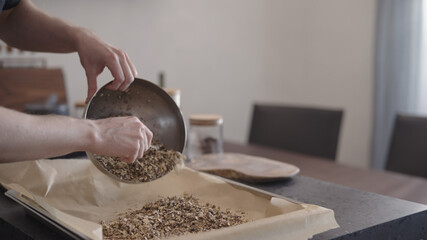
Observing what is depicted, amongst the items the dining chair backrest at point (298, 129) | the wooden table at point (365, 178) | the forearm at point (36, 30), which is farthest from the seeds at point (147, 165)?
the dining chair backrest at point (298, 129)

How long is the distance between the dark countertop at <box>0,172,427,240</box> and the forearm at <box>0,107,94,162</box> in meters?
0.16

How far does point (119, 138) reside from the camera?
88cm

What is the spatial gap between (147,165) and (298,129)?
123 centimetres

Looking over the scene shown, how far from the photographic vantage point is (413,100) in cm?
307

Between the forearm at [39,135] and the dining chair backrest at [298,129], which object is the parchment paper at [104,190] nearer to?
the forearm at [39,135]

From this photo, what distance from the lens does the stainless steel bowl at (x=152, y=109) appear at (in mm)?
1147

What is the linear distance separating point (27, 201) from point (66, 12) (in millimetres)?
1868

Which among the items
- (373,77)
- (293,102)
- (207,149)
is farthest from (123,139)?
(293,102)

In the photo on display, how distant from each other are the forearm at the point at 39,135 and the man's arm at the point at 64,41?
0.26 m

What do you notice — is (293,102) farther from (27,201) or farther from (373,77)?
(27,201)

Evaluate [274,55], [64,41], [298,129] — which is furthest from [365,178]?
[274,55]

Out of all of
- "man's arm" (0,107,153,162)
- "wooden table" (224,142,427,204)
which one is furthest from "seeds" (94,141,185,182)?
"wooden table" (224,142,427,204)

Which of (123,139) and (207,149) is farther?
(207,149)

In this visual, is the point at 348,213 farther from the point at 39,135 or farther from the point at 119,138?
the point at 39,135
